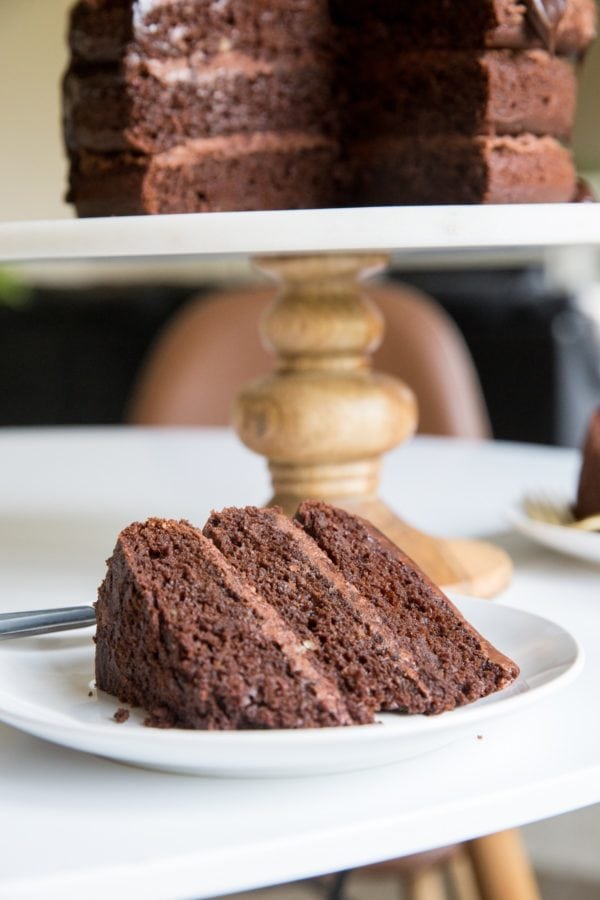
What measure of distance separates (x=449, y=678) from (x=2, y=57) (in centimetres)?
265

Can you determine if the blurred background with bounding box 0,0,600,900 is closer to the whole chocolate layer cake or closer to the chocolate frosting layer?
the whole chocolate layer cake

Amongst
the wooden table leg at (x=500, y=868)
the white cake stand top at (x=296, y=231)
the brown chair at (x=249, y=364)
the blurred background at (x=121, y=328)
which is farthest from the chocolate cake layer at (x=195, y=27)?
the brown chair at (x=249, y=364)

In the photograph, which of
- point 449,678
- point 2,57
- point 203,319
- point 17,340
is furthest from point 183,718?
point 17,340

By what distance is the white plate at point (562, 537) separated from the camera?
3.18 ft

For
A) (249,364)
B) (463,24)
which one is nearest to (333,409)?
(463,24)

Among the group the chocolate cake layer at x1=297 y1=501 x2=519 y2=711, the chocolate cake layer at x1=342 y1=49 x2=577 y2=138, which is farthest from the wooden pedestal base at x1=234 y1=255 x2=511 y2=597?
the chocolate cake layer at x1=297 y1=501 x2=519 y2=711

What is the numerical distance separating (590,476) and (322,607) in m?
0.53

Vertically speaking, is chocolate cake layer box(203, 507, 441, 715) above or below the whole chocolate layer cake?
below

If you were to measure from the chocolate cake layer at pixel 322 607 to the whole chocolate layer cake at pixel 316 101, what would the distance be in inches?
12.3

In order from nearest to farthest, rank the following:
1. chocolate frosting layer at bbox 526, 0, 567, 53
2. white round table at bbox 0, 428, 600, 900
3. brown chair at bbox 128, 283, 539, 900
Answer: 1. white round table at bbox 0, 428, 600, 900
2. chocolate frosting layer at bbox 526, 0, 567, 53
3. brown chair at bbox 128, 283, 539, 900

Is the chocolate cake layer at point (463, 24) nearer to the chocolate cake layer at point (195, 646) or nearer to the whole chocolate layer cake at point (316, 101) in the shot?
the whole chocolate layer cake at point (316, 101)

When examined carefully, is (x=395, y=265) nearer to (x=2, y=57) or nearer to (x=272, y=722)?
(x=2, y=57)

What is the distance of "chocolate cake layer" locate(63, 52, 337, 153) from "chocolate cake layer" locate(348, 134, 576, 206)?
3.0 inches

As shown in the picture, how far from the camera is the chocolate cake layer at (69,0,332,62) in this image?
2.88ft
